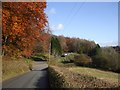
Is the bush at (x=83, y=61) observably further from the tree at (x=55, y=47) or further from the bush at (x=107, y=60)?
the tree at (x=55, y=47)

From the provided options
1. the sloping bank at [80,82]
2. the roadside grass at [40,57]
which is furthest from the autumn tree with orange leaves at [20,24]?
the roadside grass at [40,57]

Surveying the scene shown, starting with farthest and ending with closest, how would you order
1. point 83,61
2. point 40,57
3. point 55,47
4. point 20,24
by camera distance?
point 55,47, point 40,57, point 83,61, point 20,24

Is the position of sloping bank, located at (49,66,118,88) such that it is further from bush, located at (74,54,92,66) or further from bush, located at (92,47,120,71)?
bush, located at (74,54,92,66)

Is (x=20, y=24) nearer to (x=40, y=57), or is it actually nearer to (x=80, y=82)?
(x=80, y=82)

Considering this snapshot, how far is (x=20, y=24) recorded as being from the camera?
33.5m

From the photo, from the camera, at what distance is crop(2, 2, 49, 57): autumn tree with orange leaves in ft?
104

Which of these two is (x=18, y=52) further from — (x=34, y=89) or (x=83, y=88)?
(x=83, y=88)

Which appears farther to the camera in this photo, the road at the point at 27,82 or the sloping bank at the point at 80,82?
the road at the point at 27,82

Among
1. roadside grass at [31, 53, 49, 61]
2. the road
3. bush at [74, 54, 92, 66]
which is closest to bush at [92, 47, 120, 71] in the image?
bush at [74, 54, 92, 66]

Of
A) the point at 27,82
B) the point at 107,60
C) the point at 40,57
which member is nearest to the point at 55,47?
the point at 40,57

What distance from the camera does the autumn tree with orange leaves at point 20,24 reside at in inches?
1253

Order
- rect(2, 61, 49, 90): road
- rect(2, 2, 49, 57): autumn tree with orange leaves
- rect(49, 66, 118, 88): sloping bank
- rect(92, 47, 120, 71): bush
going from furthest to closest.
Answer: rect(92, 47, 120, 71): bush < rect(2, 2, 49, 57): autumn tree with orange leaves < rect(2, 61, 49, 90): road < rect(49, 66, 118, 88): sloping bank

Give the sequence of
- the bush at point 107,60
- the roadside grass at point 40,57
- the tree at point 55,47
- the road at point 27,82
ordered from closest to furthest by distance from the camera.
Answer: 1. the road at point 27,82
2. the bush at point 107,60
3. the roadside grass at point 40,57
4. the tree at point 55,47

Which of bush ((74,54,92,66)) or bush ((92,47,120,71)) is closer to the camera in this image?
bush ((92,47,120,71))
